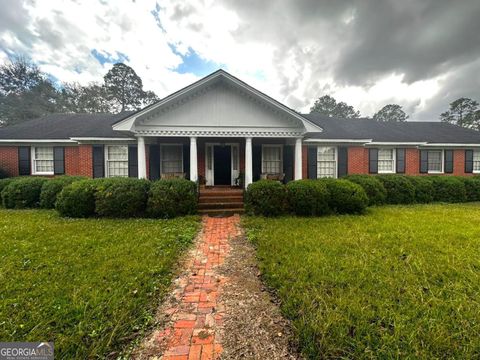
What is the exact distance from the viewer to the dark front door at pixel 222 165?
38.8 feet

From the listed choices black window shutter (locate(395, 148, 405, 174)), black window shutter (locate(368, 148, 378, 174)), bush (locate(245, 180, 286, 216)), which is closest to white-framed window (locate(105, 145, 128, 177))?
bush (locate(245, 180, 286, 216))

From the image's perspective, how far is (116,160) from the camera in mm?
11734

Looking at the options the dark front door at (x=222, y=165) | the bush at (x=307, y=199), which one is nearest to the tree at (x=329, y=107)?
the dark front door at (x=222, y=165)

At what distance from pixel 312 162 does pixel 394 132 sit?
301 inches

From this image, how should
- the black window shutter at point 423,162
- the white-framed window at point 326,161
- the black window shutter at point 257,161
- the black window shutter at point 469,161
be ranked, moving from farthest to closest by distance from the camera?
the black window shutter at point 469,161
the black window shutter at point 423,162
the white-framed window at point 326,161
the black window shutter at point 257,161

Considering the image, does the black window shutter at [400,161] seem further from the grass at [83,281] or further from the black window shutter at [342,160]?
the grass at [83,281]

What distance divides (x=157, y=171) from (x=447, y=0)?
618 inches

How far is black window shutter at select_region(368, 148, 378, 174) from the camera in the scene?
1330cm

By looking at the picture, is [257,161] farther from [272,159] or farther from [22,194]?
[22,194]

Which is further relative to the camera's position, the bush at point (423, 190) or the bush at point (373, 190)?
the bush at point (423, 190)

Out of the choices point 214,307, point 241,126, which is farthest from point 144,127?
point 214,307

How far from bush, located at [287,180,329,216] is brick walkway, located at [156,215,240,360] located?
362cm

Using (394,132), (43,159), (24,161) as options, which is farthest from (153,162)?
(394,132)

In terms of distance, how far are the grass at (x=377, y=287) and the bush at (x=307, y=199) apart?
4.64ft
